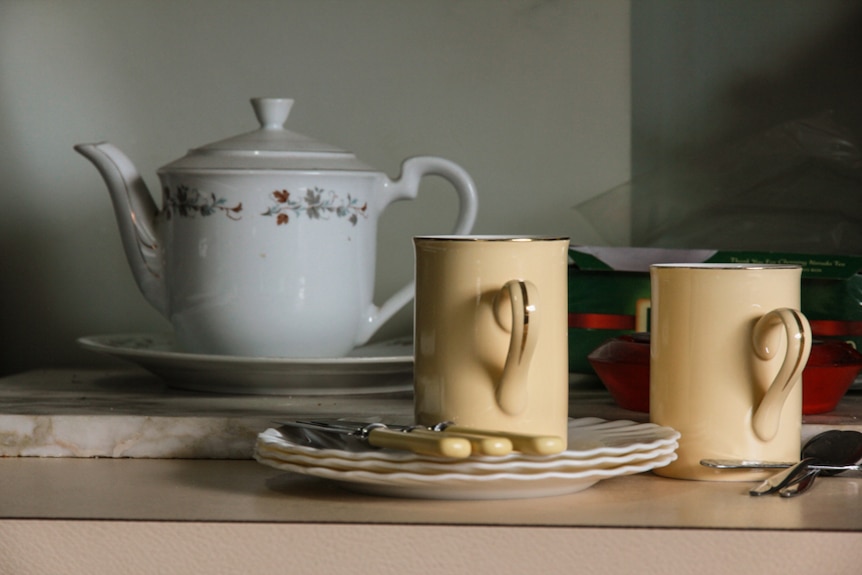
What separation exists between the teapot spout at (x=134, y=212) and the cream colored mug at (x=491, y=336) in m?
0.34

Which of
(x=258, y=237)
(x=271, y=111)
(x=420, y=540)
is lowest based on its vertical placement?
(x=420, y=540)

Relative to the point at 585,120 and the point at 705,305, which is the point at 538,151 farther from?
the point at 705,305

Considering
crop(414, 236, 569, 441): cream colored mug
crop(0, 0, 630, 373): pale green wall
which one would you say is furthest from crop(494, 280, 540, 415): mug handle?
crop(0, 0, 630, 373): pale green wall

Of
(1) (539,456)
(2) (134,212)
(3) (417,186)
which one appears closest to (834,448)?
(1) (539,456)

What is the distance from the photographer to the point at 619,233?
1.08 metres

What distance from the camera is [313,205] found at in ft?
2.74

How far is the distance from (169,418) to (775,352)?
1.20 feet

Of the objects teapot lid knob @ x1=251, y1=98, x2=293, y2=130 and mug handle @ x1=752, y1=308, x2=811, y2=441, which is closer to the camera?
mug handle @ x1=752, y1=308, x2=811, y2=441

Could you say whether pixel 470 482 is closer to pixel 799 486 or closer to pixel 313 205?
pixel 799 486

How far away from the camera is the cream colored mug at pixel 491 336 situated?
1.98 feet

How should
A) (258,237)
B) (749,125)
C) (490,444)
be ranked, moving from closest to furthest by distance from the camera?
(490,444), (258,237), (749,125)

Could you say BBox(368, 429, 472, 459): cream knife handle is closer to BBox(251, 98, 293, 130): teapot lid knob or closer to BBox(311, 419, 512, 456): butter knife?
BBox(311, 419, 512, 456): butter knife

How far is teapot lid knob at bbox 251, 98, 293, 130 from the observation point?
87 centimetres

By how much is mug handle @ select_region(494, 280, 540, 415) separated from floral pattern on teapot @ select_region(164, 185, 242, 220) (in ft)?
0.96
